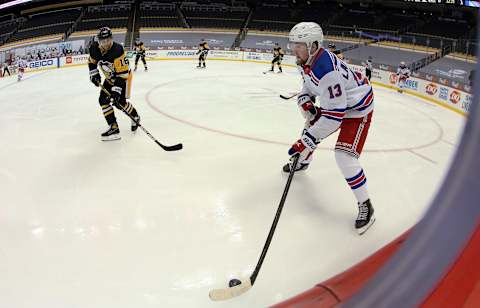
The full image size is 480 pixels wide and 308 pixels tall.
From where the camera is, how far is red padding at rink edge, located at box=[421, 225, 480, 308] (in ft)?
1.80

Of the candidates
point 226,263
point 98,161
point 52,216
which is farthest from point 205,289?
point 98,161

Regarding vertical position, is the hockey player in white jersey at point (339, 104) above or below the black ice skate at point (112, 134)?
above

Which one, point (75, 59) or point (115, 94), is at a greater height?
point (75, 59)

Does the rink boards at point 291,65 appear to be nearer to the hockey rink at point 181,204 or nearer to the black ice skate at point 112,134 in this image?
the hockey rink at point 181,204

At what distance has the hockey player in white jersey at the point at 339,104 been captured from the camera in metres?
2.76

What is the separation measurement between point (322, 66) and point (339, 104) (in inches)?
12.8

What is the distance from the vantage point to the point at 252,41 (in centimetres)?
2067

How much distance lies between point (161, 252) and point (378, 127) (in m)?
4.93

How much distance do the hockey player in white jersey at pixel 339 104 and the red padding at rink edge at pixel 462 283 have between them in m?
2.21

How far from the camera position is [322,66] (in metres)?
2.76

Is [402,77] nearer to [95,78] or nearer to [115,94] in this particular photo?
[115,94]

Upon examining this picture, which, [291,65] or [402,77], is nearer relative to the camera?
[402,77]

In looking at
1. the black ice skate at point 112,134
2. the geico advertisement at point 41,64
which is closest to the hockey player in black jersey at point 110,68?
the black ice skate at point 112,134

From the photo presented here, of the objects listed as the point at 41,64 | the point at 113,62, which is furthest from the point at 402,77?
the point at 41,64
